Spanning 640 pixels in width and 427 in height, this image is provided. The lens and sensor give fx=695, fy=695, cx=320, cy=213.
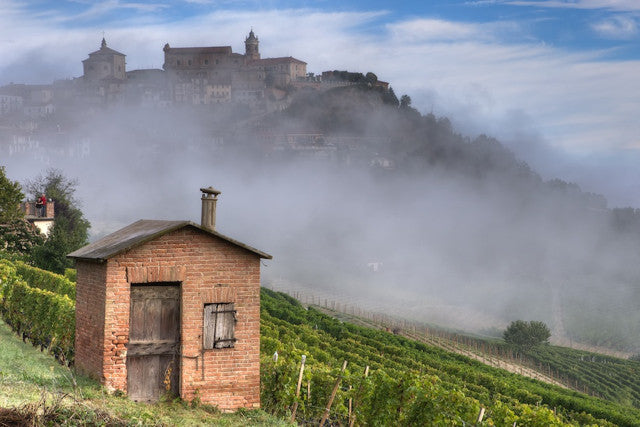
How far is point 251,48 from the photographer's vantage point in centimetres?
18350

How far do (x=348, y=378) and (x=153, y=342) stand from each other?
169 inches

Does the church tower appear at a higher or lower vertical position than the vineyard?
higher

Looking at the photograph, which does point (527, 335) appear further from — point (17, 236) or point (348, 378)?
point (348, 378)

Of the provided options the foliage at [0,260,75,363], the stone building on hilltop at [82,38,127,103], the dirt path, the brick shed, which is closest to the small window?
the brick shed

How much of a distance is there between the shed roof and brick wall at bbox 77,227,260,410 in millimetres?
185

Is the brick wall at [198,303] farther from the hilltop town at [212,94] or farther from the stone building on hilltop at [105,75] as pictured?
the stone building on hilltop at [105,75]

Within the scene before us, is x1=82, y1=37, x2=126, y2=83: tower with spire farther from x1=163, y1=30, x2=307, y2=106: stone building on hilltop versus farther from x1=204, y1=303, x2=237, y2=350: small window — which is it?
x1=204, y1=303, x2=237, y2=350: small window

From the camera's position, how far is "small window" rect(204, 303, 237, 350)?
14594mm

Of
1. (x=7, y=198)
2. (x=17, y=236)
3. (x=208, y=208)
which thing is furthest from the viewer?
(x=17, y=236)

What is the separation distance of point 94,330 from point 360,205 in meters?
163

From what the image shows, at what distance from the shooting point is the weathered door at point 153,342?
14188 millimetres

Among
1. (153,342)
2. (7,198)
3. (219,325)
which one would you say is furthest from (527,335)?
(153,342)

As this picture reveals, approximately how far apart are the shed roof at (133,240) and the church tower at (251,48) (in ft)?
554

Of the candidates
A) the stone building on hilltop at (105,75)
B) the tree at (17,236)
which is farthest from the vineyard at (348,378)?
the stone building on hilltop at (105,75)
